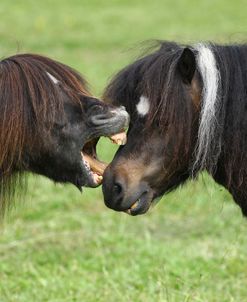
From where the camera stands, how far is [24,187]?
5348 mm

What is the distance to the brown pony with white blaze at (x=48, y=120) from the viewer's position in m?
4.91

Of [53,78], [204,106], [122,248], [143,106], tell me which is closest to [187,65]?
[204,106]

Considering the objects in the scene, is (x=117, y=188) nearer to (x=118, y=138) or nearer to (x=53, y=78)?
(x=118, y=138)

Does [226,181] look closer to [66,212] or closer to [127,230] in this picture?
[127,230]

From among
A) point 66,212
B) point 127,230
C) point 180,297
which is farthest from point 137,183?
point 66,212

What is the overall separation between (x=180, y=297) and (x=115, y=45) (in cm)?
1522

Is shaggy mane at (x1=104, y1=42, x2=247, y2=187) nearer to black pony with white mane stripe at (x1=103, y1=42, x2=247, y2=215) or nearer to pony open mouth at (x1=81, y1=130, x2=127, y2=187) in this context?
black pony with white mane stripe at (x1=103, y1=42, x2=247, y2=215)

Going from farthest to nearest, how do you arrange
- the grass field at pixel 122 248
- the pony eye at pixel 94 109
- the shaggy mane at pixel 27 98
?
the grass field at pixel 122 248, the pony eye at pixel 94 109, the shaggy mane at pixel 27 98

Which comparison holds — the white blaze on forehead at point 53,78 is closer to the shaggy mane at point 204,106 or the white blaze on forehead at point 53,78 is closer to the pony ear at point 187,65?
the shaggy mane at point 204,106

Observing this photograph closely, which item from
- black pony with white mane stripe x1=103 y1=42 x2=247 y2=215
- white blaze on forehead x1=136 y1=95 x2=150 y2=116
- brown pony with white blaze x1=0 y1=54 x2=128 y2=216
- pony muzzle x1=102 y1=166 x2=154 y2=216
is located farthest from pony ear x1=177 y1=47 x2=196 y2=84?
pony muzzle x1=102 y1=166 x2=154 y2=216

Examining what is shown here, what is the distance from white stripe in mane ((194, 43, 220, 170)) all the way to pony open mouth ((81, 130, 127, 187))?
1.55 ft

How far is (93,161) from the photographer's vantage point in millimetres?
5262

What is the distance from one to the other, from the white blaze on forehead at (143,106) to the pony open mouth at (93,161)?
18cm

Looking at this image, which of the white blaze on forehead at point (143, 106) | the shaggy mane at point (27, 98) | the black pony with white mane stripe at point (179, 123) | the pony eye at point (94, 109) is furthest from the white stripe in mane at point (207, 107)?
the shaggy mane at point (27, 98)
